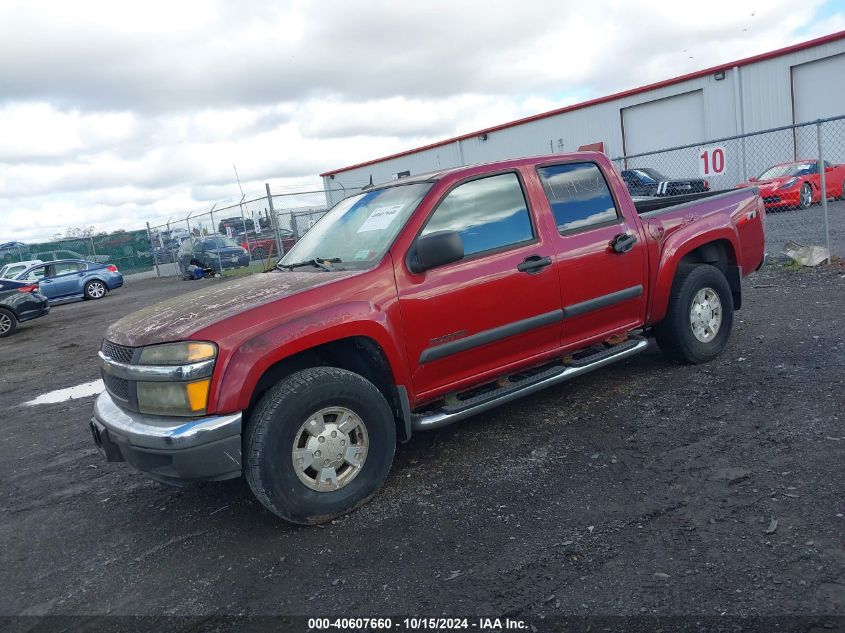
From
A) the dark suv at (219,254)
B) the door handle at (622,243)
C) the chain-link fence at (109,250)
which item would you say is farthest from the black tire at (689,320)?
the chain-link fence at (109,250)

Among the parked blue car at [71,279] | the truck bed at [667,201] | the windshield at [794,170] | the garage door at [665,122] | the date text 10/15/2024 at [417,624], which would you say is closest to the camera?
the date text 10/15/2024 at [417,624]

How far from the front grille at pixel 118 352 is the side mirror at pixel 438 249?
65.6 inches

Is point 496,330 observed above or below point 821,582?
above

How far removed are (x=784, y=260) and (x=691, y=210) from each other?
608 cm

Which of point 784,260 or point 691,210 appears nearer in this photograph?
point 691,210

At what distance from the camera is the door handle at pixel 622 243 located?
15.7ft

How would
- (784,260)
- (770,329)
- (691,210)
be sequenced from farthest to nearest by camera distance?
(784,260) < (770,329) < (691,210)

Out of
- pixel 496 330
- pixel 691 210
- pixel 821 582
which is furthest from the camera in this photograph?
pixel 691 210

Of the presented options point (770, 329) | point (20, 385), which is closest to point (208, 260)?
point (20, 385)

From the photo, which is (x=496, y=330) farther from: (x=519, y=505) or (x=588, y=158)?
→ (x=588, y=158)

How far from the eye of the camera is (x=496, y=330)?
4223 mm

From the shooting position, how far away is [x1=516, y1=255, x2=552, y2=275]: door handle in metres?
4.32

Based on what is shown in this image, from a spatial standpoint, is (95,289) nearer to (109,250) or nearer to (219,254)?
(219,254)

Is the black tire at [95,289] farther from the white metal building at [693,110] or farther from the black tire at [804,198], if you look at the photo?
the black tire at [804,198]
